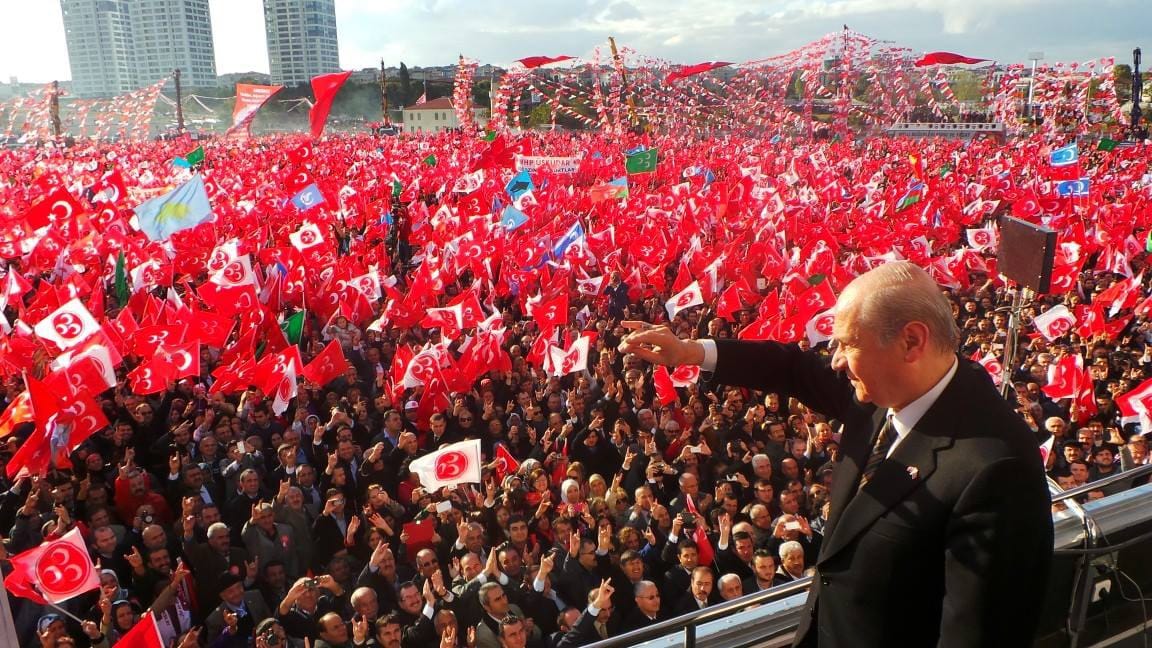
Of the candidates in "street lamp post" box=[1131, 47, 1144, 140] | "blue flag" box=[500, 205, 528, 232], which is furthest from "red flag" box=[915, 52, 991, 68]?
"blue flag" box=[500, 205, 528, 232]

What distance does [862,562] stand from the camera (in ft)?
5.33

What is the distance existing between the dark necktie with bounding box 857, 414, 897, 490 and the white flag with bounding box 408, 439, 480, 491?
4285mm

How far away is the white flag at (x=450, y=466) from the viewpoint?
18.9 feet

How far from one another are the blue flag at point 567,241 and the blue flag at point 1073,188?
1152 centimetres

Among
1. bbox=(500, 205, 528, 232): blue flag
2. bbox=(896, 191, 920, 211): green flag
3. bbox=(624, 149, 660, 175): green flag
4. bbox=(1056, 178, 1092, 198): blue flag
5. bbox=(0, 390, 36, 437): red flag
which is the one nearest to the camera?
bbox=(0, 390, 36, 437): red flag

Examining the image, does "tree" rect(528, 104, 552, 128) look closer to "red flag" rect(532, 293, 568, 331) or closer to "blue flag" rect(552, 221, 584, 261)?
"blue flag" rect(552, 221, 584, 261)

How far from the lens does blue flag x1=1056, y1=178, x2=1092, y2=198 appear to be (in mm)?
17844

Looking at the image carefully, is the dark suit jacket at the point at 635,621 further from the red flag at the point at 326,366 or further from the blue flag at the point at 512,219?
the blue flag at the point at 512,219

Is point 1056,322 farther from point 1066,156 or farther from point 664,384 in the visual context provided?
point 1066,156

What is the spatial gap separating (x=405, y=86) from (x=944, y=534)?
63.9 metres

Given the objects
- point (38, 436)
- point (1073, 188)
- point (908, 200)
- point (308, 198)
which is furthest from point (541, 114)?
point (38, 436)

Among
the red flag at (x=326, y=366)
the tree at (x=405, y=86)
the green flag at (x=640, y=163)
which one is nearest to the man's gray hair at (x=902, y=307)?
the red flag at (x=326, y=366)

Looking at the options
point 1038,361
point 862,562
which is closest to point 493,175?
point 1038,361

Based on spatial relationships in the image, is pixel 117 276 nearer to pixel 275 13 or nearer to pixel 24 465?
pixel 24 465
